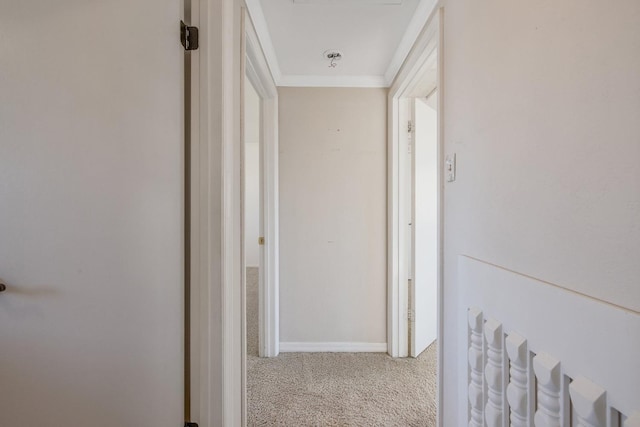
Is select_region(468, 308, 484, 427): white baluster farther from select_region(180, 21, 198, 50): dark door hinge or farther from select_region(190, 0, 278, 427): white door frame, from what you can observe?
select_region(180, 21, 198, 50): dark door hinge

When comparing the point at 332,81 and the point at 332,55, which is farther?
the point at 332,81

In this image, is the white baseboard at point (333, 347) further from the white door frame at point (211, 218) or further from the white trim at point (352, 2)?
the white trim at point (352, 2)

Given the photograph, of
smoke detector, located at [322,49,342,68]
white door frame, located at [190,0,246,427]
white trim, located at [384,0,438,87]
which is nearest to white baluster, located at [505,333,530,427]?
white door frame, located at [190,0,246,427]

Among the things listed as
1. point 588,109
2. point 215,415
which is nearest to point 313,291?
point 215,415

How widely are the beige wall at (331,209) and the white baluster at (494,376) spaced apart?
4.83ft

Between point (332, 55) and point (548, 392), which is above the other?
point (332, 55)

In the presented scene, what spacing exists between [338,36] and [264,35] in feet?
1.54

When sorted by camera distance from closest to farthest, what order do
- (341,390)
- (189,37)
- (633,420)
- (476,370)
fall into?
(633,420) → (476,370) → (189,37) → (341,390)

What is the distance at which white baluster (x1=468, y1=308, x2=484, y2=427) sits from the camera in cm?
83

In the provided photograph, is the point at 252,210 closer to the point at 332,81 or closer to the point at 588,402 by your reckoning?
the point at 332,81

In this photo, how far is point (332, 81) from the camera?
2.21 metres

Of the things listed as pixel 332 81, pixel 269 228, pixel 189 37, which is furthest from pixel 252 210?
pixel 189 37

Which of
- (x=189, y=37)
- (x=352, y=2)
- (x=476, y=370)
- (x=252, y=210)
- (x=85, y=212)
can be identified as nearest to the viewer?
(x=85, y=212)

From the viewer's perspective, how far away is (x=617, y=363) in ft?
1.51
